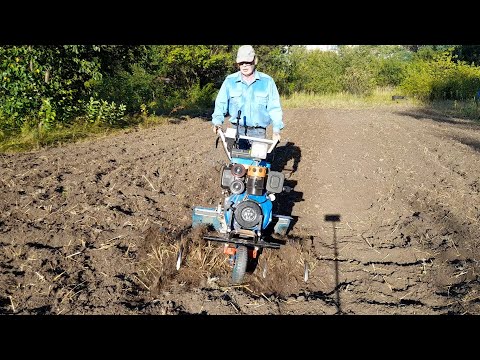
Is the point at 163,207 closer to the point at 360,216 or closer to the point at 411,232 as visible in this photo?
the point at 360,216

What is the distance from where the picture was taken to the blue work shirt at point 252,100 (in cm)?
539

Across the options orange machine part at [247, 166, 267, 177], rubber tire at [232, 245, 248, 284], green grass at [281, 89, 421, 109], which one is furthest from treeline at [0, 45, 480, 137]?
rubber tire at [232, 245, 248, 284]

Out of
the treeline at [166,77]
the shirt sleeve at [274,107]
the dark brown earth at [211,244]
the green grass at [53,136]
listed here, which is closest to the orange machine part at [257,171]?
the shirt sleeve at [274,107]

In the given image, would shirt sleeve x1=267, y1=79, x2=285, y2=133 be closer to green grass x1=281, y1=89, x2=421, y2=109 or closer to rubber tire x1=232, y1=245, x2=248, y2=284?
rubber tire x1=232, y1=245, x2=248, y2=284

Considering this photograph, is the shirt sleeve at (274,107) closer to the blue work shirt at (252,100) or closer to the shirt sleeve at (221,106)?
the blue work shirt at (252,100)

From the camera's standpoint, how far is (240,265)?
4469 mm

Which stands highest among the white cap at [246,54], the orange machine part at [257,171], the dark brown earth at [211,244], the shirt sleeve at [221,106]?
the white cap at [246,54]

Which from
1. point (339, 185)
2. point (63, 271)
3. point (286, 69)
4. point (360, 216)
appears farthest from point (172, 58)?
point (63, 271)

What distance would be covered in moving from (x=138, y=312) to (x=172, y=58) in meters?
22.2

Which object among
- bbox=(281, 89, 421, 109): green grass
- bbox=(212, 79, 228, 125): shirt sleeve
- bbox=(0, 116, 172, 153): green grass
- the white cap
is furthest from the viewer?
bbox=(281, 89, 421, 109): green grass

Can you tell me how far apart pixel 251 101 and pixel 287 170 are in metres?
3.57

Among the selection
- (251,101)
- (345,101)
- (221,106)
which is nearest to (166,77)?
(345,101)

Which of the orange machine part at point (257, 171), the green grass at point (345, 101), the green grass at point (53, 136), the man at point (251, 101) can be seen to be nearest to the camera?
the orange machine part at point (257, 171)

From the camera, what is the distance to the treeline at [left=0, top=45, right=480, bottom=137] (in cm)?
977
